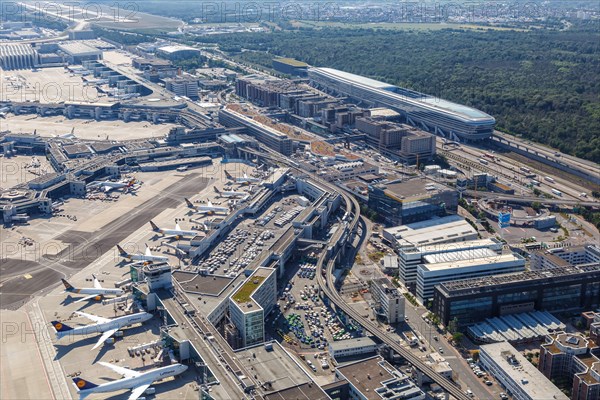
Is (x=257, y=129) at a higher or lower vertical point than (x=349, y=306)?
higher

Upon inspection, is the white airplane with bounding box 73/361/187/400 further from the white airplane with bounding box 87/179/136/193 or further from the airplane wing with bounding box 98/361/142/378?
the white airplane with bounding box 87/179/136/193

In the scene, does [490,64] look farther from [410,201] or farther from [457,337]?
[457,337]

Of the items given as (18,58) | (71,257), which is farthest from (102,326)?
(18,58)

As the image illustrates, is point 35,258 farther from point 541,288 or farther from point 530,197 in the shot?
point 530,197

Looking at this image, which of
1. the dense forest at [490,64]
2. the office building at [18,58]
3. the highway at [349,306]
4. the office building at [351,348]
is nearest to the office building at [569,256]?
the highway at [349,306]

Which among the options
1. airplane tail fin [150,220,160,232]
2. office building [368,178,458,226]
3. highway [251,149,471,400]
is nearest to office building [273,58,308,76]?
highway [251,149,471,400]

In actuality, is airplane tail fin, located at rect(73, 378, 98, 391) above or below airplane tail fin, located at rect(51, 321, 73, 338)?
below
